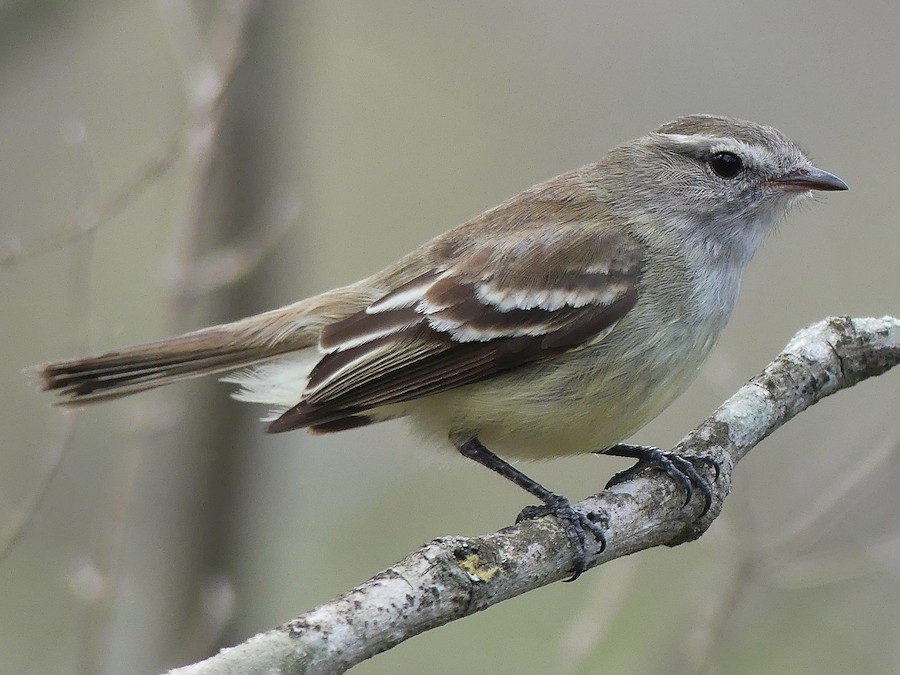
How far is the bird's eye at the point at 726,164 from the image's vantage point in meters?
5.59

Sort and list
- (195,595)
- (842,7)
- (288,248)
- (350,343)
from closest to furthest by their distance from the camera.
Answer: (350,343), (195,595), (288,248), (842,7)

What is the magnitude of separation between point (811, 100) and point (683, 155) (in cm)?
440

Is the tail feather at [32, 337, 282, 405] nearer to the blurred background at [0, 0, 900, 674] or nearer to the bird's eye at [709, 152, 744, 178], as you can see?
the blurred background at [0, 0, 900, 674]

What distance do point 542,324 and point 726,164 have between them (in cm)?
145

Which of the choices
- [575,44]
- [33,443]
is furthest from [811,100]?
[33,443]

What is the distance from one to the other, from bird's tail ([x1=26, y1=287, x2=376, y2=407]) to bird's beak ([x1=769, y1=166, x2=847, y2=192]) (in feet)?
7.28

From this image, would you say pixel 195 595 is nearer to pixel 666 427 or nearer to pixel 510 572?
pixel 510 572

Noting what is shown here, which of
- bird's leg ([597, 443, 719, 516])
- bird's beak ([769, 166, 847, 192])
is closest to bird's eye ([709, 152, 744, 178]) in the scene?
bird's beak ([769, 166, 847, 192])

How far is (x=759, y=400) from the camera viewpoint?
194 inches

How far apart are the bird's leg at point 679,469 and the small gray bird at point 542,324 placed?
0.4 inches

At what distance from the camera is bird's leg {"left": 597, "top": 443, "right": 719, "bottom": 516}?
178 inches

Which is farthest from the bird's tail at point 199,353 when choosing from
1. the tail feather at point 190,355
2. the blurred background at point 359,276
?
the blurred background at point 359,276

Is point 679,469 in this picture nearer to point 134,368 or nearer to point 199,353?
point 199,353

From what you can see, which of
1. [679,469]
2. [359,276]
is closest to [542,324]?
[679,469]
